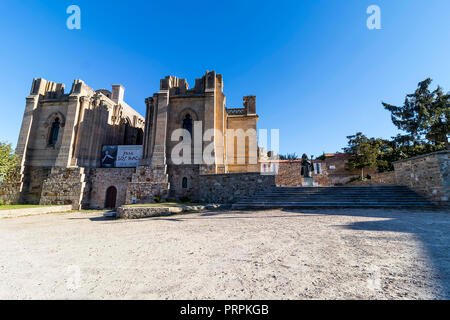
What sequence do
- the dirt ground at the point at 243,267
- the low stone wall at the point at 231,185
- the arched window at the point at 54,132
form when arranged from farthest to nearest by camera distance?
the arched window at the point at 54,132
the low stone wall at the point at 231,185
the dirt ground at the point at 243,267

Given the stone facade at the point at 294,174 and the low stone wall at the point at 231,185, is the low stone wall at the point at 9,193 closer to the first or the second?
the low stone wall at the point at 231,185

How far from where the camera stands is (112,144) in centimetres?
1942

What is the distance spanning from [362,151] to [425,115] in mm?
6888

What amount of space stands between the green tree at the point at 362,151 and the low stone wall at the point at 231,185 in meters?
19.6

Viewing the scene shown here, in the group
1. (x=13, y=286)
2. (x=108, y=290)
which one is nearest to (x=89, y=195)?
(x=13, y=286)

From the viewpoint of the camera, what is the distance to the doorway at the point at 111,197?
16.4 meters

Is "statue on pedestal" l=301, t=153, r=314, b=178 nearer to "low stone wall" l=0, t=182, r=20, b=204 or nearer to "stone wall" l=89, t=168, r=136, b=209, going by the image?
"stone wall" l=89, t=168, r=136, b=209

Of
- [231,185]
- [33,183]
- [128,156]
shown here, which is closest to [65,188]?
[33,183]

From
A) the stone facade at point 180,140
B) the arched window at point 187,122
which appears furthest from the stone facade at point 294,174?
the arched window at point 187,122

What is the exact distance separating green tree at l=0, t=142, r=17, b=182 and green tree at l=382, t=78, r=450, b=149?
4197 centimetres

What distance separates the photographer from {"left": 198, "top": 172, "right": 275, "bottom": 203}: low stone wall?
1175 cm

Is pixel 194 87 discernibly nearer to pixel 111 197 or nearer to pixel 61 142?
pixel 111 197
